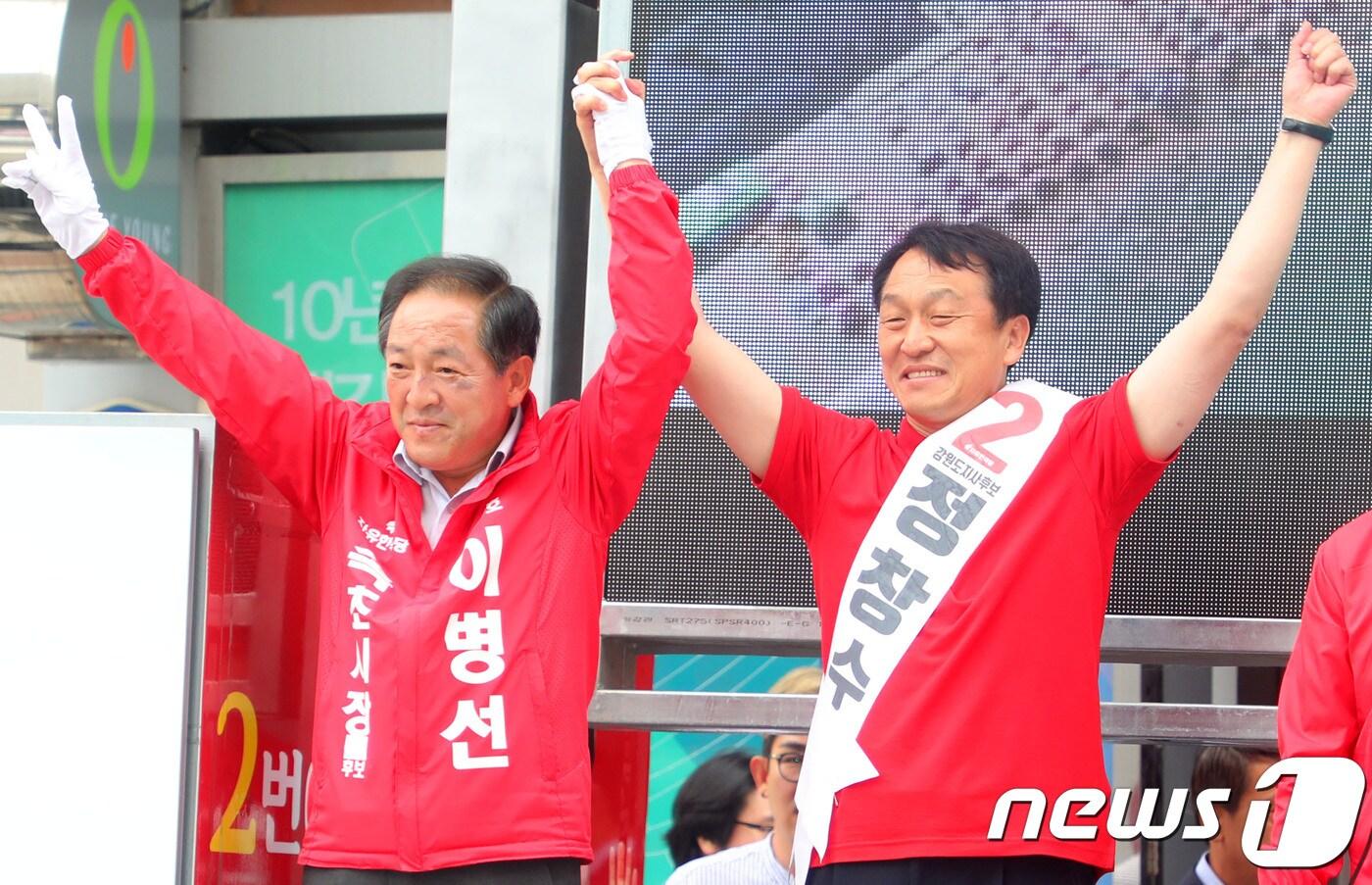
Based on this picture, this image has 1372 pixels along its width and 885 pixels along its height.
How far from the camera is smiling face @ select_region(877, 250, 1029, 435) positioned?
9.21 ft

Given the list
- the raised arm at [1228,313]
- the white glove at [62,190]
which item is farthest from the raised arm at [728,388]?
the white glove at [62,190]

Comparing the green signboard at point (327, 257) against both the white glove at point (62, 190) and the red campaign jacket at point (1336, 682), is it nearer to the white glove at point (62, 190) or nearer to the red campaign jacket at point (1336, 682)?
the white glove at point (62, 190)

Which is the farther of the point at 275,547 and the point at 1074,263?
the point at 1074,263

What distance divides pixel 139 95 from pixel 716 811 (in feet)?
9.68

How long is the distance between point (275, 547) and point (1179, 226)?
75.1 inches

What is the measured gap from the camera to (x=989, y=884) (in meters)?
2.55

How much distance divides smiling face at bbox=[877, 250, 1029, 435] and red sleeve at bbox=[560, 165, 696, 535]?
0.36m

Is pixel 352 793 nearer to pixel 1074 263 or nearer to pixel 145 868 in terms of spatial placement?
pixel 145 868

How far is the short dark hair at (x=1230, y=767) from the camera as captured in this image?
4.62 meters

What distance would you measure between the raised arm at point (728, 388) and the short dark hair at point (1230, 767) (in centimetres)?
229

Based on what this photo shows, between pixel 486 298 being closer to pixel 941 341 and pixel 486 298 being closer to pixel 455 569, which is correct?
pixel 455 569

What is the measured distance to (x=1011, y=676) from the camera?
2604mm

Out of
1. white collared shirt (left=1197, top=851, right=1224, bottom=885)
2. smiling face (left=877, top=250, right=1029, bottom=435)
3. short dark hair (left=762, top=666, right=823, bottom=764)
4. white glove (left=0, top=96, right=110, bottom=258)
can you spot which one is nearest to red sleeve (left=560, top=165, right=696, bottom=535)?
smiling face (left=877, top=250, right=1029, bottom=435)

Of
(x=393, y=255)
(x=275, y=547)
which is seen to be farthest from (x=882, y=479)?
(x=393, y=255)
